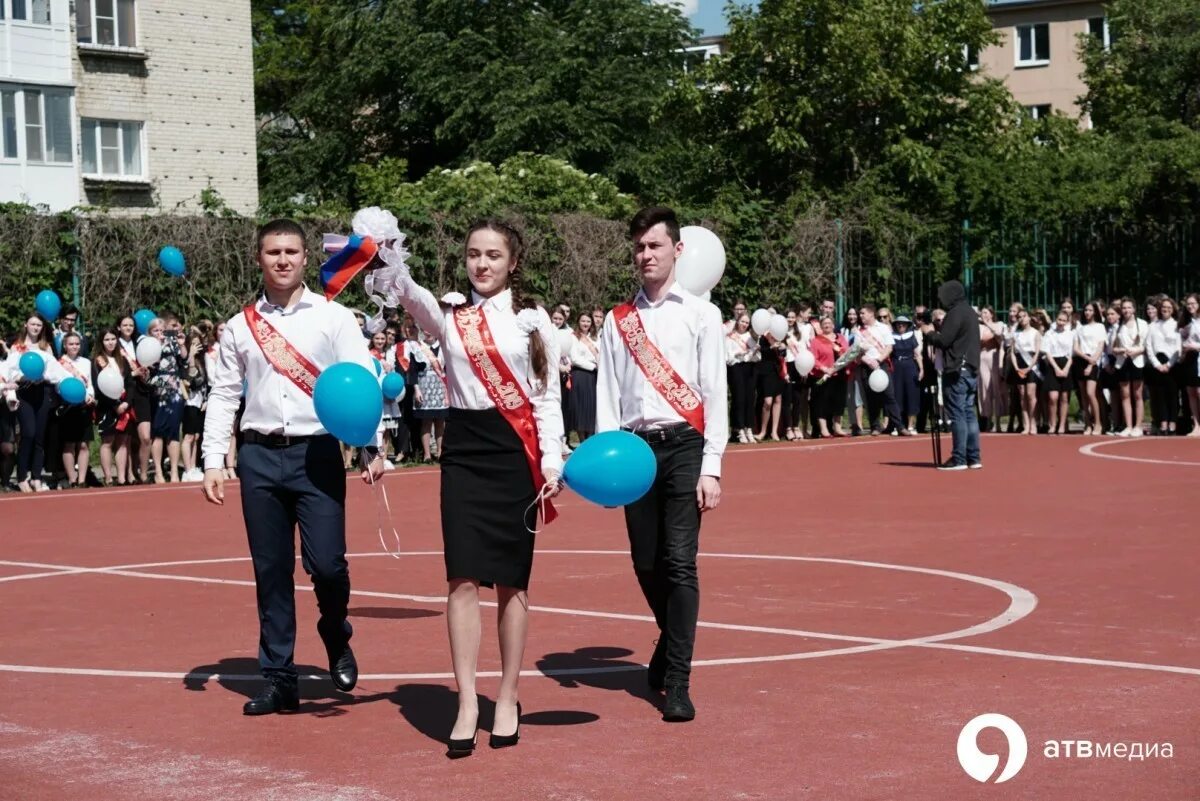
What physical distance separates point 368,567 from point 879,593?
3876 mm

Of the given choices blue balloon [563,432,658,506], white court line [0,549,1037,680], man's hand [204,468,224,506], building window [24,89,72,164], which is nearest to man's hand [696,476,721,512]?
blue balloon [563,432,658,506]

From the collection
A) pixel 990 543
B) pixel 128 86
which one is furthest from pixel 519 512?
pixel 128 86

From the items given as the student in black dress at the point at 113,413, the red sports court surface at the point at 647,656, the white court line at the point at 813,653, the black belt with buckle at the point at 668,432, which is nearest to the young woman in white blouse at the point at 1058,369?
the red sports court surface at the point at 647,656

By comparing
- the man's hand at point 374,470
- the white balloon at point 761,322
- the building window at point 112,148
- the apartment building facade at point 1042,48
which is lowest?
the man's hand at point 374,470

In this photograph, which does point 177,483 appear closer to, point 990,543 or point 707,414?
point 990,543

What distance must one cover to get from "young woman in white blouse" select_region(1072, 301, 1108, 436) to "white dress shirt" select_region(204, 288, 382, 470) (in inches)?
781

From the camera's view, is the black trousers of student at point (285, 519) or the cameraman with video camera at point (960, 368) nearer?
the black trousers of student at point (285, 519)

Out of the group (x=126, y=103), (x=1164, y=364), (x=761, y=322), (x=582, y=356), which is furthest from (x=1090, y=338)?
(x=126, y=103)

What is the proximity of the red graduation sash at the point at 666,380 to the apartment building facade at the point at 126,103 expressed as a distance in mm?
32644

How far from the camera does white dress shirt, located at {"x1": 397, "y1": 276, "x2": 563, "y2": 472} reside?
7.30 m

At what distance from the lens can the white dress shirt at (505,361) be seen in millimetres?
7305

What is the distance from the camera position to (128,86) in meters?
42.3

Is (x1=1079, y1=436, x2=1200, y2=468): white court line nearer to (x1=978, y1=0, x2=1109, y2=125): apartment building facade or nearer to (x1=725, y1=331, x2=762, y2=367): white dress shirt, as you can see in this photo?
(x1=725, y1=331, x2=762, y2=367): white dress shirt

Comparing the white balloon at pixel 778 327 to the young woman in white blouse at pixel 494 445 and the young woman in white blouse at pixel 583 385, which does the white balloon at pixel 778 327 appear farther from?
the young woman in white blouse at pixel 494 445
